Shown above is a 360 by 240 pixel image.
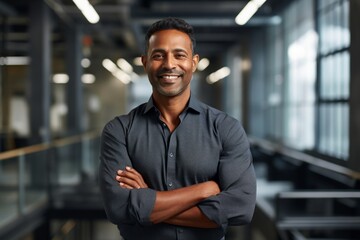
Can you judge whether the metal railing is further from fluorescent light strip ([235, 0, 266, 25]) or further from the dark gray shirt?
the dark gray shirt

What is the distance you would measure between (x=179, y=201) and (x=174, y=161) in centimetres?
14

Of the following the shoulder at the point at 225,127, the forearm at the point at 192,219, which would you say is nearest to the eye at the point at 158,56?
the shoulder at the point at 225,127

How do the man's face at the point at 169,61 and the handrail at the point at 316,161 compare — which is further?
the handrail at the point at 316,161

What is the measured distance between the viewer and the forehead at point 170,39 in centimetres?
185

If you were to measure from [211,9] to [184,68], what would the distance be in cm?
1280

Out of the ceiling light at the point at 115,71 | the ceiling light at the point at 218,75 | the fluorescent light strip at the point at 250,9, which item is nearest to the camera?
the fluorescent light strip at the point at 250,9

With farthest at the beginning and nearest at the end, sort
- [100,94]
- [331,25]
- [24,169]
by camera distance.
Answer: [100,94] → [331,25] → [24,169]

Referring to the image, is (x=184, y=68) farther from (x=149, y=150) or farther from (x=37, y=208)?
(x=37, y=208)

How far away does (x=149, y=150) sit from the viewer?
190 cm

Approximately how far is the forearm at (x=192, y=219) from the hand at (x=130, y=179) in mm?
162

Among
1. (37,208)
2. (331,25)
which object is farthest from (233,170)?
(331,25)

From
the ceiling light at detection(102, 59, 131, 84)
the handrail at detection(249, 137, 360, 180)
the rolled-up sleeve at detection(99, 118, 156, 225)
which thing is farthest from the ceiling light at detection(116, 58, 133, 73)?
the rolled-up sleeve at detection(99, 118, 156, 225)

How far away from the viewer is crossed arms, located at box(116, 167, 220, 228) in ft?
6.06

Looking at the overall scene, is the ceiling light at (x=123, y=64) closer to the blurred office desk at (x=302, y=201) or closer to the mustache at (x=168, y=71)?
the blurred office desk at (x=302, y=201)
